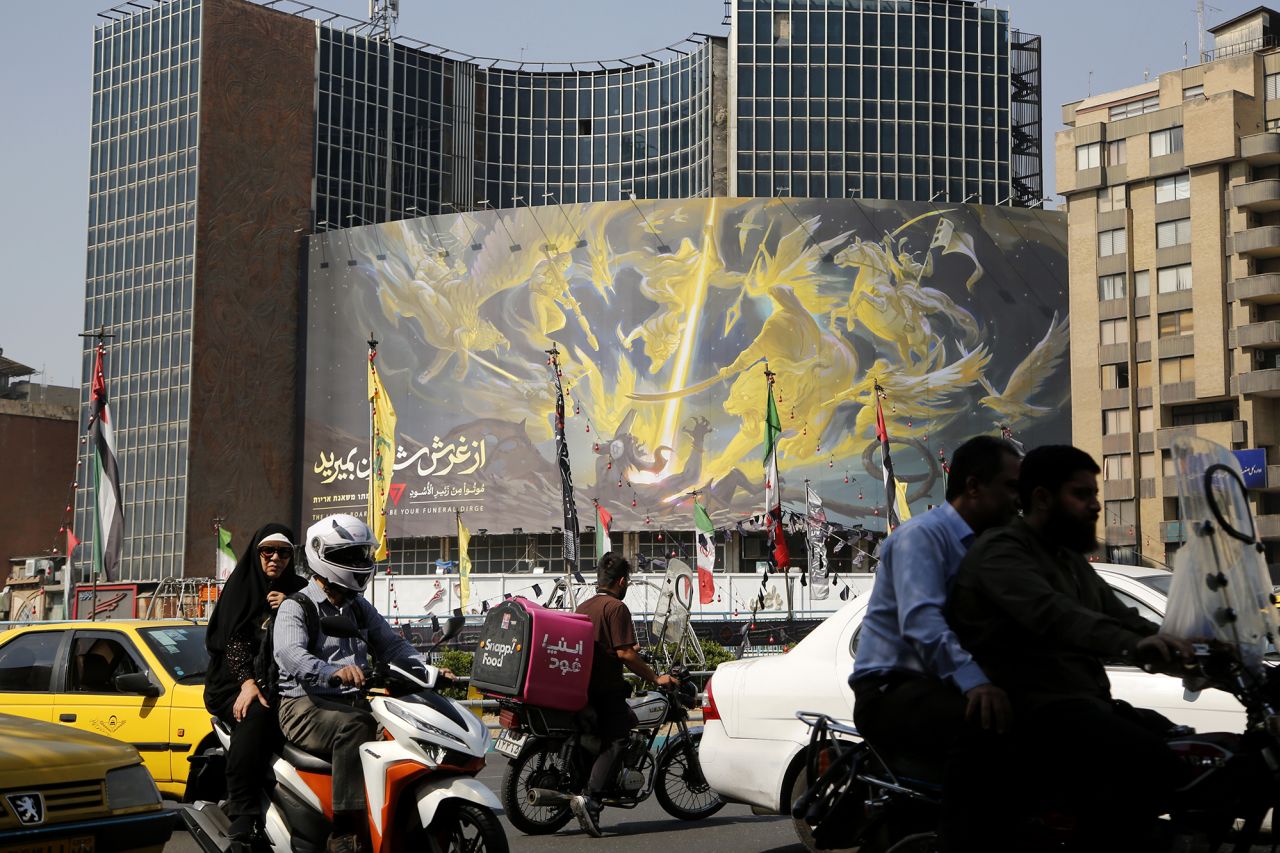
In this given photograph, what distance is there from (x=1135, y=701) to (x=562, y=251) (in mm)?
66130

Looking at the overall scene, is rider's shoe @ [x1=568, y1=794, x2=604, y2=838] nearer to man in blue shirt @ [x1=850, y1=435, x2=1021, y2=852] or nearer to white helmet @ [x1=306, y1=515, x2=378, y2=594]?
white helmet @ [x1=306, y1=515, x2=378, y2=594]

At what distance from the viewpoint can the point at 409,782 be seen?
6.09 meters

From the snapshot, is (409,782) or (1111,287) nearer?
(409,782)

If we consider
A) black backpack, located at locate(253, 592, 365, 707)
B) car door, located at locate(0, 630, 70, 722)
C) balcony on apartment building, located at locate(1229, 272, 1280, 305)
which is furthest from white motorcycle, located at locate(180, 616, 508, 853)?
balcony on apartment building, located at locate(1229, 272, 1280, 305)

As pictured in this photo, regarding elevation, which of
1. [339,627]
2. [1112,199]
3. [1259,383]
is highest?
[1112,199]

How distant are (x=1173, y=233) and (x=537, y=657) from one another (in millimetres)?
63268

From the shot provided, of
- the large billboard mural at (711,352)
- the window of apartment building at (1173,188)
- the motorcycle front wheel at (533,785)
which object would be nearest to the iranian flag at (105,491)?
the motorcycle front wheel at (533,785)

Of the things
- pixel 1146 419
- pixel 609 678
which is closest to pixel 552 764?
pixel 609 678

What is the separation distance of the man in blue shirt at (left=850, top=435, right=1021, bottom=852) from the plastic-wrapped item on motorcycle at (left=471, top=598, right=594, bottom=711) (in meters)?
4.34

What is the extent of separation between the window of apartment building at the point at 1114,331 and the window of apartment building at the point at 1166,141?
6.94 m

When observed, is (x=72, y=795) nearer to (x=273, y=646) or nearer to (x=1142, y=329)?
(x=273, y=646)

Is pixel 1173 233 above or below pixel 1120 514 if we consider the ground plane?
above

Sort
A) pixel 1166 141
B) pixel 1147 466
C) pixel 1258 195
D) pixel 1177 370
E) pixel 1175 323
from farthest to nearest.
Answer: pixel 1175 323, pixel 1166 141, pixel 1147 466, pixel 1177 370, pixel 1258 195

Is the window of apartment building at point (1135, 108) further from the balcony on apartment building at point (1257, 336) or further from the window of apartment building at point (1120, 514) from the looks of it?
the window of apartment building at point (1120, 514)
